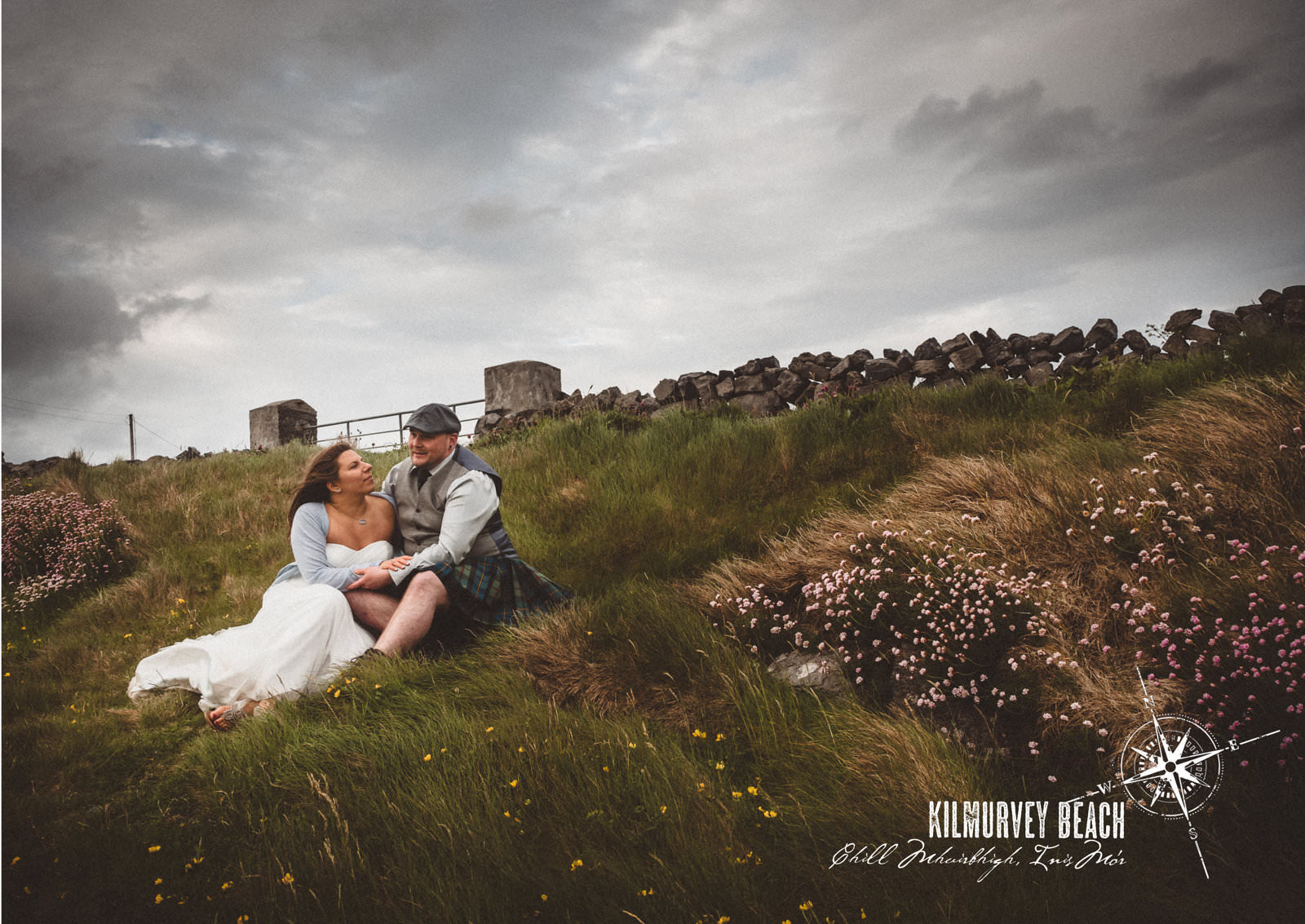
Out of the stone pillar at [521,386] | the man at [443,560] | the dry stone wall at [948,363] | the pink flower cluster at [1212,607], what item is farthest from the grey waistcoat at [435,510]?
the stone pillar at [521,386]

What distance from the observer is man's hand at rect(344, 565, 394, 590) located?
393cm

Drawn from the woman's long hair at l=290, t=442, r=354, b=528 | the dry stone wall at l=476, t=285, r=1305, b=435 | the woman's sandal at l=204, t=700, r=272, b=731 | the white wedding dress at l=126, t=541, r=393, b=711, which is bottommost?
the woman's sandal at l=204, t=700, r=272, b=731

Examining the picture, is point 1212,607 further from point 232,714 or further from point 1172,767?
point 232,714

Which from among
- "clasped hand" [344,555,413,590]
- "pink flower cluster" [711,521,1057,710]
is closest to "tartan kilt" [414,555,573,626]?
"clasped hand" [344,555,413,590]

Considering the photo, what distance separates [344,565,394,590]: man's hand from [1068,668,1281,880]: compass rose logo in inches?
141

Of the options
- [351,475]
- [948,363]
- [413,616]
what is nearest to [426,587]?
[413,616]

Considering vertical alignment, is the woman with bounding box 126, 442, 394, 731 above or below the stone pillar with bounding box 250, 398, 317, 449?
below

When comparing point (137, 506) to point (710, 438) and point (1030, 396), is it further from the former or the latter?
point (1030, 396)

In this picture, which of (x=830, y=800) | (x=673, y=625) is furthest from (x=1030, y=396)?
(x=830, y=800)

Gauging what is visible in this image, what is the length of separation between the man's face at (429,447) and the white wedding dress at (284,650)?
93 centimetres

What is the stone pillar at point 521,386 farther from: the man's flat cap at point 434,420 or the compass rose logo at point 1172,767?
the compass rose logo at point 1172,767

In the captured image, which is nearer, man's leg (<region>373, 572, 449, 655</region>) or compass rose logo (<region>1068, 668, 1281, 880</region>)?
compass rose logo (<region>1068, 668, 1281, 880</region>)

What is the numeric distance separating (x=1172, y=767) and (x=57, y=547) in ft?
31.0

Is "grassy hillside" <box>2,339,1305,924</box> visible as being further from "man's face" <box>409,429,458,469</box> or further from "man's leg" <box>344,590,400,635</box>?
"man's face" <box>409,429,458,469</box>
